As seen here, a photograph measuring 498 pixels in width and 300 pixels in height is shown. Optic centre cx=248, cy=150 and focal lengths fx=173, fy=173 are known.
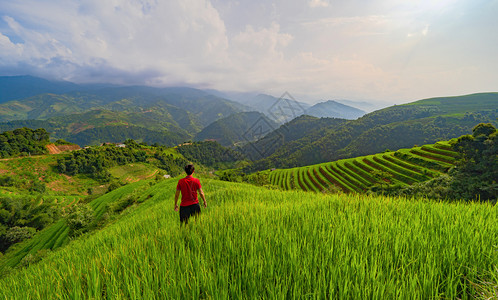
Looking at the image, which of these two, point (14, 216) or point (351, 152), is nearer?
point (14, 216)

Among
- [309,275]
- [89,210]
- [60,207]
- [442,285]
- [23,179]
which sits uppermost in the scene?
[309,275]

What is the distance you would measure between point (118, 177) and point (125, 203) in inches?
4303

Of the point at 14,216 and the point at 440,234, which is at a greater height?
the point at 440,234

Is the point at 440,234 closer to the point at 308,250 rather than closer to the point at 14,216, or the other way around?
the point at 308,250

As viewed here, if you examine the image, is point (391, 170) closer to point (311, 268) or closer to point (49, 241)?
point (311, 268)

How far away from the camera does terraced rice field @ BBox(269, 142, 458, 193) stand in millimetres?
52000

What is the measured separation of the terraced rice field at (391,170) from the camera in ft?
171

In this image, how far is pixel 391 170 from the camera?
5841 cm

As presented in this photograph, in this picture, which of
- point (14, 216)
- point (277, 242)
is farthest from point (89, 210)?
point (14, 216)

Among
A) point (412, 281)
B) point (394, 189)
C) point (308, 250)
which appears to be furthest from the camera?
point (394, 189)

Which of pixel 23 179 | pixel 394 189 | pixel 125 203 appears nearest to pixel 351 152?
pixel 394 189

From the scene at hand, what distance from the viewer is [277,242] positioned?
251cm

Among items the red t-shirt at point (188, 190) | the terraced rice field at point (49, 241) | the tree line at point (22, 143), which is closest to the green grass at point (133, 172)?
the tree line at point (22, 143)

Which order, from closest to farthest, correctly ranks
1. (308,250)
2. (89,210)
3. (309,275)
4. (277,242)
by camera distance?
(309,275) → (308,250) → (277,242) → (89,210)
